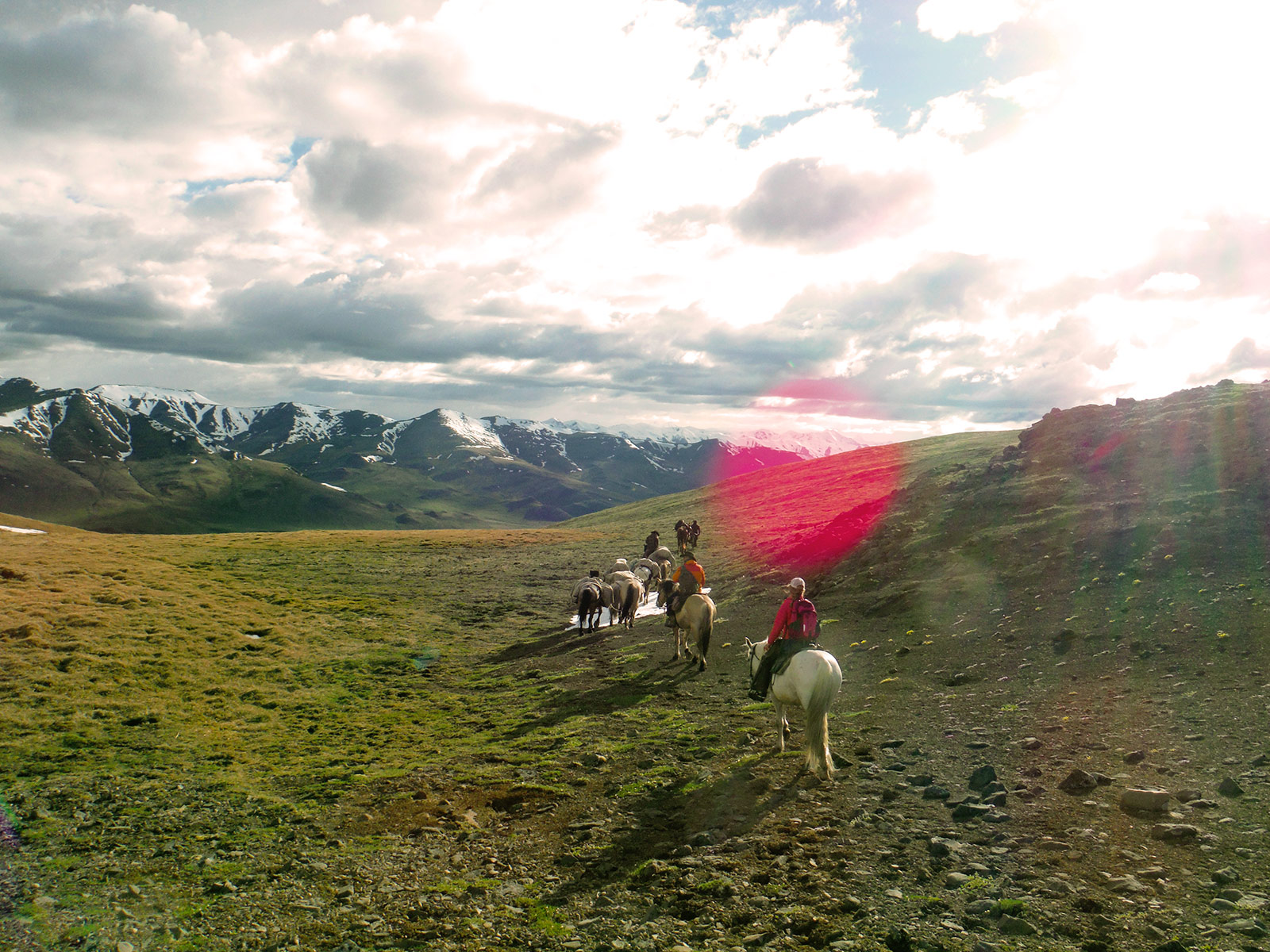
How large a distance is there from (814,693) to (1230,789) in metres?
6.18

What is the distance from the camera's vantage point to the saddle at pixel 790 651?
44.4 feet

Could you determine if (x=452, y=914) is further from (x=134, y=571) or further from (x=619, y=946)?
(x=134, y=571)

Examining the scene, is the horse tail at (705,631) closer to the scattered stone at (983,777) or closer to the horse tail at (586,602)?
the horse tail at (586,602)

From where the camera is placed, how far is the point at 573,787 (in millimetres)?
12320

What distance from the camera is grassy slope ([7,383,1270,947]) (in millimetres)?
11148

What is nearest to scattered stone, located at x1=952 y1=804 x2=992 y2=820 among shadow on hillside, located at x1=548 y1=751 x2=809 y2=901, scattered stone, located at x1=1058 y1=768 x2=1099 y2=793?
scattered stone, located at x1=1058 y1=768 x2=1099 y2=793

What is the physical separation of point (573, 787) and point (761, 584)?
2457 cm

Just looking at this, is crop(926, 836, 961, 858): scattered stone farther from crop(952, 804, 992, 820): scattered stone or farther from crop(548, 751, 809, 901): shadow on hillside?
crop(548, 751, 809, 901): shadow on hillside

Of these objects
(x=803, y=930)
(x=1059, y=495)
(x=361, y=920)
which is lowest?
(x=361, y=920)

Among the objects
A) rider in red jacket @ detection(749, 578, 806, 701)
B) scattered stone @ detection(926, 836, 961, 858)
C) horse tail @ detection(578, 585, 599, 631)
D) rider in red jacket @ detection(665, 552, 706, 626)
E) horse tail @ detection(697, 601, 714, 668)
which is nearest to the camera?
scattered stone @ detection(926, 836, 961, 858)

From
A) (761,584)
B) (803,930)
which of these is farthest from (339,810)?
(761,584)

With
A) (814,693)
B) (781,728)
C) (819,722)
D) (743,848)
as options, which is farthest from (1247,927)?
(781,728)

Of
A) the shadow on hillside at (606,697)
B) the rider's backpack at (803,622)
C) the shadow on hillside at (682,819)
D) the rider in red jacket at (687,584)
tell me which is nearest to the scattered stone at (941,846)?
the shadow on hillside at (682,819)

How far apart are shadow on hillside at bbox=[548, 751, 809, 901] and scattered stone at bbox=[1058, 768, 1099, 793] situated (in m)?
4.20
